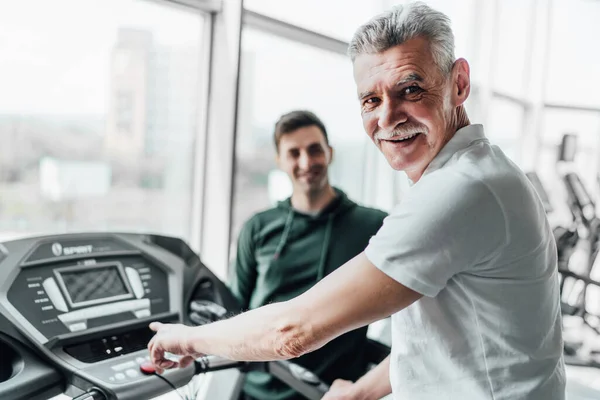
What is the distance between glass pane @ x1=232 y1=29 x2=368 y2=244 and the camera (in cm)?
296

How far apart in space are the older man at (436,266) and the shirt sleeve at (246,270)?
3.58 ft

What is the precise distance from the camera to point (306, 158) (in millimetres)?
2191

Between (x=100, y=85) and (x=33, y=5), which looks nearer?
(x=33, y=5)

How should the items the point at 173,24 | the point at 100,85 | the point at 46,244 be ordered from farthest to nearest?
1. the point at 173,24
2. the point at 100,85
3. the point at 46,244

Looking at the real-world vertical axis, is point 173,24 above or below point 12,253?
above

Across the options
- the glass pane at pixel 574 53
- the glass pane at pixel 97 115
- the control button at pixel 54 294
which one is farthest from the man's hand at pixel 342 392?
the glass pane at pixel 574 53

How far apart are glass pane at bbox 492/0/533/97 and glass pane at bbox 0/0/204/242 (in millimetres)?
3415

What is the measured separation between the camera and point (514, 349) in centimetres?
97

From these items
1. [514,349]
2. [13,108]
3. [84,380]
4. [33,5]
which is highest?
[33,5]

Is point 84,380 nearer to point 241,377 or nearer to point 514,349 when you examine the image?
point 241,377

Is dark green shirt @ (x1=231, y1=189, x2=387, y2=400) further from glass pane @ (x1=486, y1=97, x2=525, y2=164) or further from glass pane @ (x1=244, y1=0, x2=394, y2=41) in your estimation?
glass pane @ (x1=486, y1=97, x2=525, y2=164)

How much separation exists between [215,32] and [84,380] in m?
1.86

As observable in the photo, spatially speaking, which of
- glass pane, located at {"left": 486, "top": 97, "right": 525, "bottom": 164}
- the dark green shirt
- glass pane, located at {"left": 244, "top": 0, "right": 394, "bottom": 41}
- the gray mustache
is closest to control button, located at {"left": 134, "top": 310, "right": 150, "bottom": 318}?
the dark green shirt

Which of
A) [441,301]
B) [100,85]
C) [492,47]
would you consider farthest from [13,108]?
[492,47]
